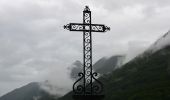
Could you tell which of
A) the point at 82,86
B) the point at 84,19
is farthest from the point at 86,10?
the point at 82,86

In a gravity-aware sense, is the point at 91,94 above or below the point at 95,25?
below

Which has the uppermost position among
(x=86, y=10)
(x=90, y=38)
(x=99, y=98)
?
(x=86, y=10)

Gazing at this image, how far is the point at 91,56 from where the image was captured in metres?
16.0

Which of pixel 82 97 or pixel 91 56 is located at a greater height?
pixel 91 56

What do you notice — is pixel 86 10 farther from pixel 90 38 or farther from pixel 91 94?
pixel 91 94

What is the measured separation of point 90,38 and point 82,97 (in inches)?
99.6

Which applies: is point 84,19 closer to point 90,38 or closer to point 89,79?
point 90,38

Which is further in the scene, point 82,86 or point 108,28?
point 108,28

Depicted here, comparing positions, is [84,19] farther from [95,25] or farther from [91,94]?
[91,94]

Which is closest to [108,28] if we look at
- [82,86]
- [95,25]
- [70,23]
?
[95,25]

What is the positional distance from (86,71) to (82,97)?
1.15 meters

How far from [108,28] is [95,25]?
54 centimetres

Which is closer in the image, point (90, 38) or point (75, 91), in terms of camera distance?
point (75, 91)

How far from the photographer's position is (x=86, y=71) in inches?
624
